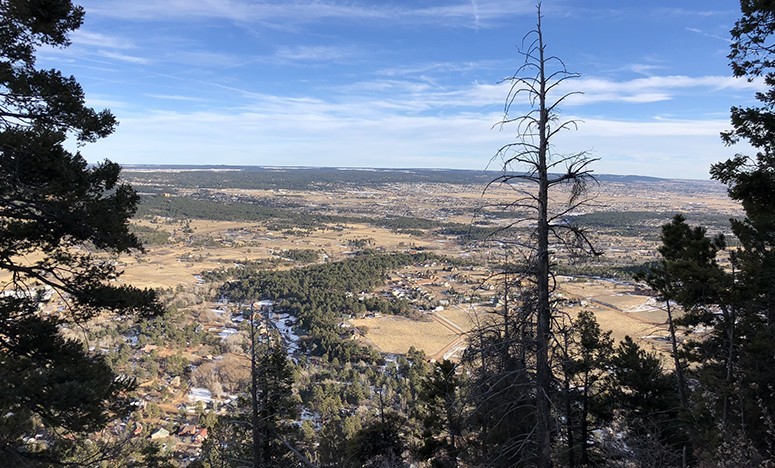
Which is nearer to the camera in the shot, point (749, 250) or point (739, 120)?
point (739, 120)

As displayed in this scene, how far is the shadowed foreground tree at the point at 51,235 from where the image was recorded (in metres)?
5.26

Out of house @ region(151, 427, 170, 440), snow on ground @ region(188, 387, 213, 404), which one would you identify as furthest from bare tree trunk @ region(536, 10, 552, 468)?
snow on ground @ region(188, 387, 213, 404)

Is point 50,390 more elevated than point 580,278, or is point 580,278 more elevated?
point 50,390

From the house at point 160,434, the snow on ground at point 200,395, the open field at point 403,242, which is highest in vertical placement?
the open field at point 403,242

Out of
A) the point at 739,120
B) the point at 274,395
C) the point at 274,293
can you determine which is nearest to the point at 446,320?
the point at 274,293

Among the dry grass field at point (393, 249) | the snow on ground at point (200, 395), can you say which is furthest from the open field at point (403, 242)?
the snow on ground at point (200, 395)

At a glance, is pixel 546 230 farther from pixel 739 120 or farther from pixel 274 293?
pixel 274 293

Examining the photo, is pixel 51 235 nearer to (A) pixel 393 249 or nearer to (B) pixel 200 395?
(B) pixel 200 395

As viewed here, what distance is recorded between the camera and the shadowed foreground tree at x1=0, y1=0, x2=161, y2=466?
5.26 metres

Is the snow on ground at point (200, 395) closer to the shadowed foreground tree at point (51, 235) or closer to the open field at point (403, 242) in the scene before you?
the open field at point (403, 242)

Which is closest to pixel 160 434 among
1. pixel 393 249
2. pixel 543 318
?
pixel 543 318

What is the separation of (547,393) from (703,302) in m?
6.55

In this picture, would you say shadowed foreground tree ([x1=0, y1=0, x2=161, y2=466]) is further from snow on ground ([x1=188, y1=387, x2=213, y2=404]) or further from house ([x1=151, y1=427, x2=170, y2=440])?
snow on ground ([x1=188, y1=387, x2=213, y2=404])

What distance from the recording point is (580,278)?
6538 cm
